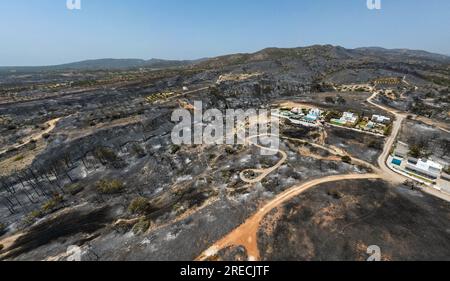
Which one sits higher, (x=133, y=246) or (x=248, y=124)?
(x=248, y=124)

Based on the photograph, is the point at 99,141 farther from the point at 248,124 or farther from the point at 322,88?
the point at 322,88

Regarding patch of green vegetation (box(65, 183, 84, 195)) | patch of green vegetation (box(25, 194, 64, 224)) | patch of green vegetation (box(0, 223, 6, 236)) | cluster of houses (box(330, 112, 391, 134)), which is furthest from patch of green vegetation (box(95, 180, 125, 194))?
cluster of houses (box(330, 112, 391, 134))

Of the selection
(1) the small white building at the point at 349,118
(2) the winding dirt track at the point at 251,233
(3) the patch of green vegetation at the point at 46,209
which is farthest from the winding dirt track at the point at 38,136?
(1) the small white building at the point at 349,118

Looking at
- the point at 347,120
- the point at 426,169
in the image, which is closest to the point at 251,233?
the point at 426,169

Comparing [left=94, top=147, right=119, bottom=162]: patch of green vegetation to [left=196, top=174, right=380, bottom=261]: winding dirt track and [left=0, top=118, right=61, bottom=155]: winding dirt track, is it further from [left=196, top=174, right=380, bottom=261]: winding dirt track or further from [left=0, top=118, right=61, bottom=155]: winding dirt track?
[left=196, top=174, right=380, bottom=261]: winding dirt track

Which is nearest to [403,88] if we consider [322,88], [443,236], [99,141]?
[322,88]

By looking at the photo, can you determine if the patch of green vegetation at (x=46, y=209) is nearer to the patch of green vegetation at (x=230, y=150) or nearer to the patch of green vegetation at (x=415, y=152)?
the patch of green vegetation at (x=230, y=150)
